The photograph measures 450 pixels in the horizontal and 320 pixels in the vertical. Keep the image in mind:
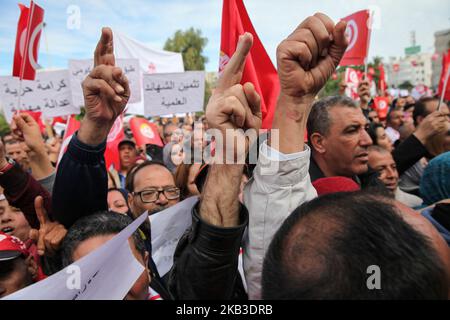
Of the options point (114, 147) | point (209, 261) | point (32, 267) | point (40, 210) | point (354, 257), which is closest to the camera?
point (354, 257)

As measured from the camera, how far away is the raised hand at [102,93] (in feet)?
4.87

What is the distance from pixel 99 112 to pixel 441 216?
1223 millimetres

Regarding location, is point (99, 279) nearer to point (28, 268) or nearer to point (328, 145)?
point (28, 268)

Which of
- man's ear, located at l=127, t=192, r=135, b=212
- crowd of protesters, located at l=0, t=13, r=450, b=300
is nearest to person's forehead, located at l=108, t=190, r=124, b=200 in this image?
man's ear, located at l=127, t=192, r=135, b=212

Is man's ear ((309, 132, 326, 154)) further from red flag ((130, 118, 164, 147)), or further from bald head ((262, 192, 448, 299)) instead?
red flag ((130, 118, 164, 147))

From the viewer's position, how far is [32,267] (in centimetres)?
177

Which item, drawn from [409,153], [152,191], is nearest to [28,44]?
[152,191]

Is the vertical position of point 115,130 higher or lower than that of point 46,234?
higher

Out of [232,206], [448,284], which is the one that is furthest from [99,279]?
[448,284]

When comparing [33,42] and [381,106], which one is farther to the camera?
[381,106]

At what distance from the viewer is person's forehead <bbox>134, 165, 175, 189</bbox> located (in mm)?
2740

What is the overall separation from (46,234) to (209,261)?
2.87 feet

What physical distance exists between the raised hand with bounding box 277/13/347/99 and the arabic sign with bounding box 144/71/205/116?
3.85m

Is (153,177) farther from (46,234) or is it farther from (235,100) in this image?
(235,100)
